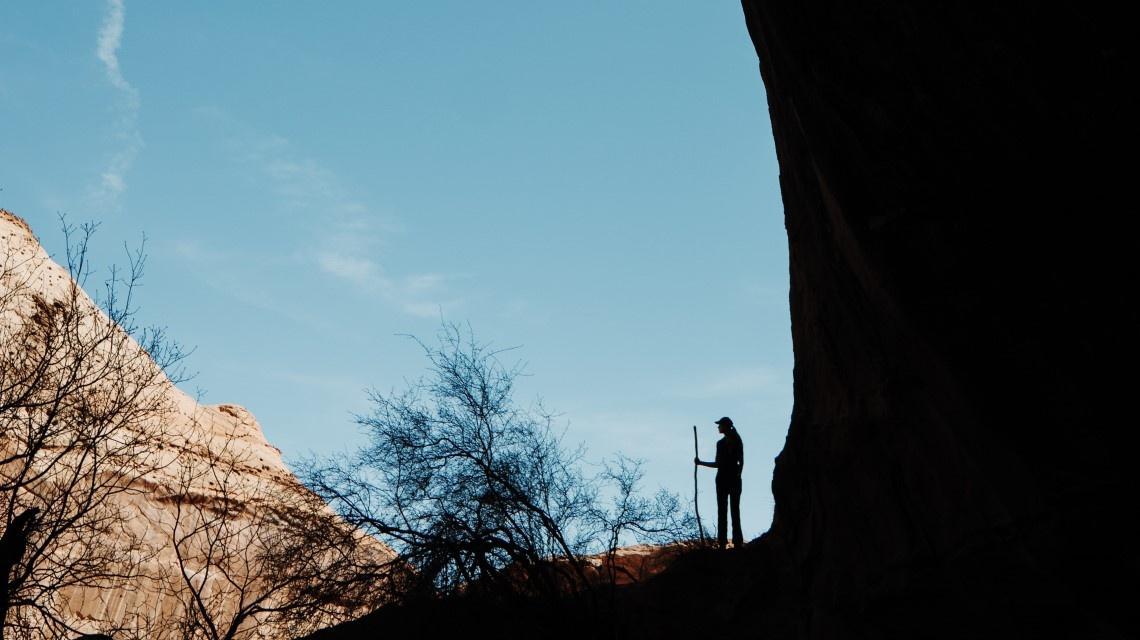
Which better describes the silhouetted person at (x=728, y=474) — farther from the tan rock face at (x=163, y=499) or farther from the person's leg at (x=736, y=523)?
the tan rock face at (x=163, y=499)

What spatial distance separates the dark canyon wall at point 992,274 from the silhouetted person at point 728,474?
5.63 meters

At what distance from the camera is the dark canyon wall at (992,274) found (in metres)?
5.81

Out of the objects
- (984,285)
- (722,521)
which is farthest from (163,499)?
(984,285)

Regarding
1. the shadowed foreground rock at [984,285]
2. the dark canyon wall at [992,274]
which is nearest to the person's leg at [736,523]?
the shadowed foreground rock at [984,285]

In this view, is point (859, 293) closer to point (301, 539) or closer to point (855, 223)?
point (855, 223)

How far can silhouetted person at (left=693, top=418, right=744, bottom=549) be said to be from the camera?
44.9 ft

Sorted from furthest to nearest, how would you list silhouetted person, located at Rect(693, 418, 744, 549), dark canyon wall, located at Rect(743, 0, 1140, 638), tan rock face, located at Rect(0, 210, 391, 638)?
tan rock face, located at Rect(0, 210, 391, 638) < silhouetted person, located at Rect(693, 418, 744, 549) < dark canyon wall, located at Rect(743, 0, 1140, 638)

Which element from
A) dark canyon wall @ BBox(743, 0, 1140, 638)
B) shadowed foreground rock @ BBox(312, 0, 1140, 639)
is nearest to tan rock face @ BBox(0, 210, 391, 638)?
shadowed foreground rock @ BBox(312, 0, 1140, 639)

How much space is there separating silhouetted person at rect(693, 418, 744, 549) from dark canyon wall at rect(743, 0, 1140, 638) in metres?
5.63

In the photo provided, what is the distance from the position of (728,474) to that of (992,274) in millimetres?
7983

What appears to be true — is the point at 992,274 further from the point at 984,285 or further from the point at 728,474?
the point at 728,474

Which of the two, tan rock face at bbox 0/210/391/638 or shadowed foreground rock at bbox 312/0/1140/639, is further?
tan rock face at bbox 0/210/391/638

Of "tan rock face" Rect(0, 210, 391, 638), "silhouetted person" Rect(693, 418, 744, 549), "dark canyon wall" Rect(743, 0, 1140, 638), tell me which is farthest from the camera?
"tan rock face" Rect(0, 210, 391, 638)

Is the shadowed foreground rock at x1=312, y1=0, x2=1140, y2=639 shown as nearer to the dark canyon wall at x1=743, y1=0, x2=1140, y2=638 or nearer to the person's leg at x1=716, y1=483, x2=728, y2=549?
the dark canyon wall at x1=743, y1=0, x2=1140, y2=638
